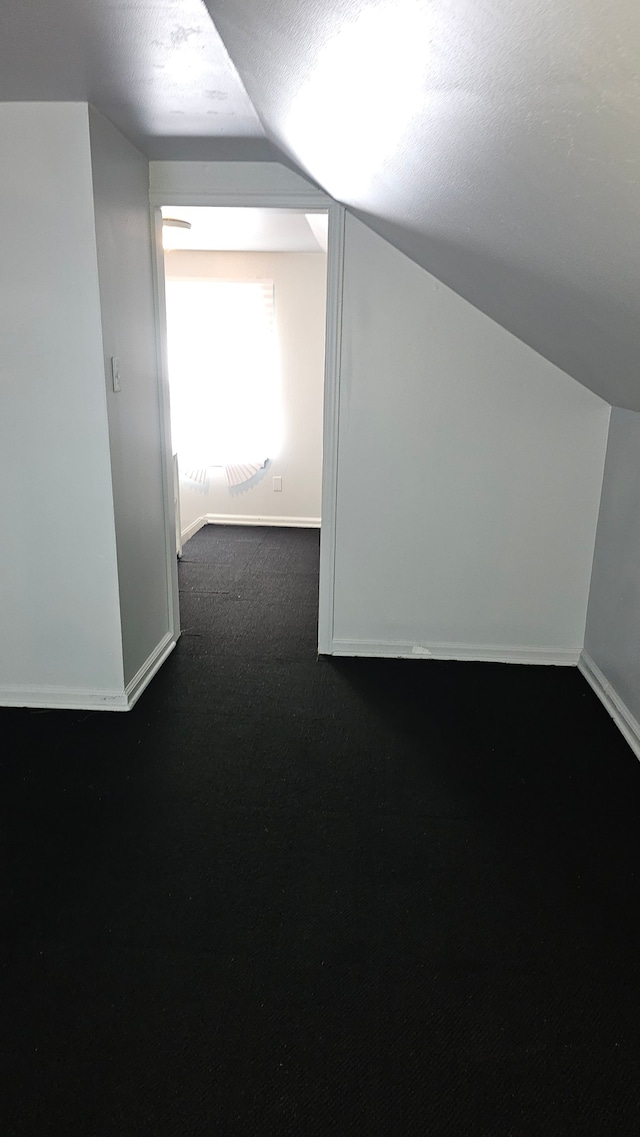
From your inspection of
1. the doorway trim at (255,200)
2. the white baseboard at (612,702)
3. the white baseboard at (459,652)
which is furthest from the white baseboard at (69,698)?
the white baseboard at (612,702)

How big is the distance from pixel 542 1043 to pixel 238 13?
2.19 metres

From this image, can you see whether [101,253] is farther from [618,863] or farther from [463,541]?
[618,863]

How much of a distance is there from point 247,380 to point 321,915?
4.98 metres

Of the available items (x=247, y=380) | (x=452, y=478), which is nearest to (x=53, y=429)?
(x=452, y=478)

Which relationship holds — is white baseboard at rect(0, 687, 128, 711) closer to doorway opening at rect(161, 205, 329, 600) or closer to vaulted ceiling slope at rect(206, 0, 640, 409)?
vaulted ceiling slope at rect(206, 0, 640, 409)

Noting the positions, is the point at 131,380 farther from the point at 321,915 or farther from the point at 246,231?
the point at 246,231

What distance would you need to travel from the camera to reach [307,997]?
1.69 m

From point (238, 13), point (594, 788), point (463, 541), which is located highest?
point (238, 13)

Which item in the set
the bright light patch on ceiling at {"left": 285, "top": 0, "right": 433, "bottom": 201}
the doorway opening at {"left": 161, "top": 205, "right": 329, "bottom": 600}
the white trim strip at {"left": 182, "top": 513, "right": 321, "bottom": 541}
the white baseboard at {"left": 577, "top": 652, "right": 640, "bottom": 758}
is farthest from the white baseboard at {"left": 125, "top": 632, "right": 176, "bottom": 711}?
the white trim strip at {"left": 182, "top": 513, "right": 321, "bottom": 541}

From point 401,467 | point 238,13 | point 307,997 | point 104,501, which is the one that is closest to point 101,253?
point 104,501

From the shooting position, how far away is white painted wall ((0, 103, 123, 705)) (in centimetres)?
254

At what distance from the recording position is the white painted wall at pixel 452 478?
3.23 meters

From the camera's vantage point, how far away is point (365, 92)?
57.8 inches

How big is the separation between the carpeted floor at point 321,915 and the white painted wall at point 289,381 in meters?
3.40
